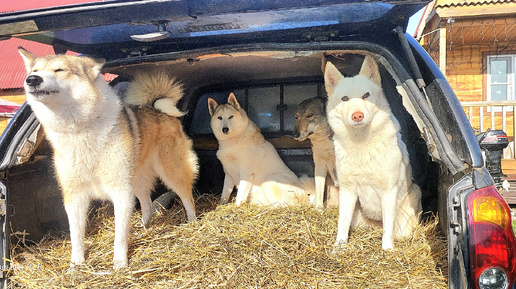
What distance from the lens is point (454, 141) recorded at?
2.01 m

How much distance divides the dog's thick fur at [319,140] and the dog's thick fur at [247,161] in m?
0.23

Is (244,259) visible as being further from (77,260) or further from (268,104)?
(268,104)

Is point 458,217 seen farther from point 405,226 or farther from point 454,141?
point 405,226

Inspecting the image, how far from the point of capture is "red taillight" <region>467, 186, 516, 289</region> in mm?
1587

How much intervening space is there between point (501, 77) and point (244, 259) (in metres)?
10.8

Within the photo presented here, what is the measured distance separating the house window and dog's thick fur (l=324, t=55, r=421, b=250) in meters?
9.44

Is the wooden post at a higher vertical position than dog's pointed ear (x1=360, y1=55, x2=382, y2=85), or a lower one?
higher

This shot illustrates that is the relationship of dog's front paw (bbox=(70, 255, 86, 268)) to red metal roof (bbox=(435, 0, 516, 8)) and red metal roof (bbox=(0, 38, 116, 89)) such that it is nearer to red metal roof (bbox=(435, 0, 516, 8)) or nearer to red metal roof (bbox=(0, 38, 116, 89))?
red metal roof (bbox=(435, 0, 516, 8))

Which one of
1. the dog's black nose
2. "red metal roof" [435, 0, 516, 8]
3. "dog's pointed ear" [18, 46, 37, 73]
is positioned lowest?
the dog's black nose

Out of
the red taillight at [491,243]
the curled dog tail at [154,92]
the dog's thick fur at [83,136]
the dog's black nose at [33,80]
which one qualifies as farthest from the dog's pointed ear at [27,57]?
the red taillight at [491,243]

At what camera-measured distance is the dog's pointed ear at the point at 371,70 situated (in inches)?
106

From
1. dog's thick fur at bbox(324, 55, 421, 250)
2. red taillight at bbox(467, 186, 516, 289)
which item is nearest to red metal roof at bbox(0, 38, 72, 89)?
dog's thick fur at bbox(324, 55, 421, 250)

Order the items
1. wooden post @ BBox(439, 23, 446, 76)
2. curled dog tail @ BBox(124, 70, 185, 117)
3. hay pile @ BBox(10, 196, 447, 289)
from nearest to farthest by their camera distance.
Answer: hay pile @ BBox(10, 196, 447, 289) < curled dog tail @ BBox(124, 70, 185, 117) < wooden post @ BBox(439, 23, 446, 76)

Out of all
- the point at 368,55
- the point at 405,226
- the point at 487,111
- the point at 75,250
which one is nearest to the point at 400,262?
the point at 405,226
